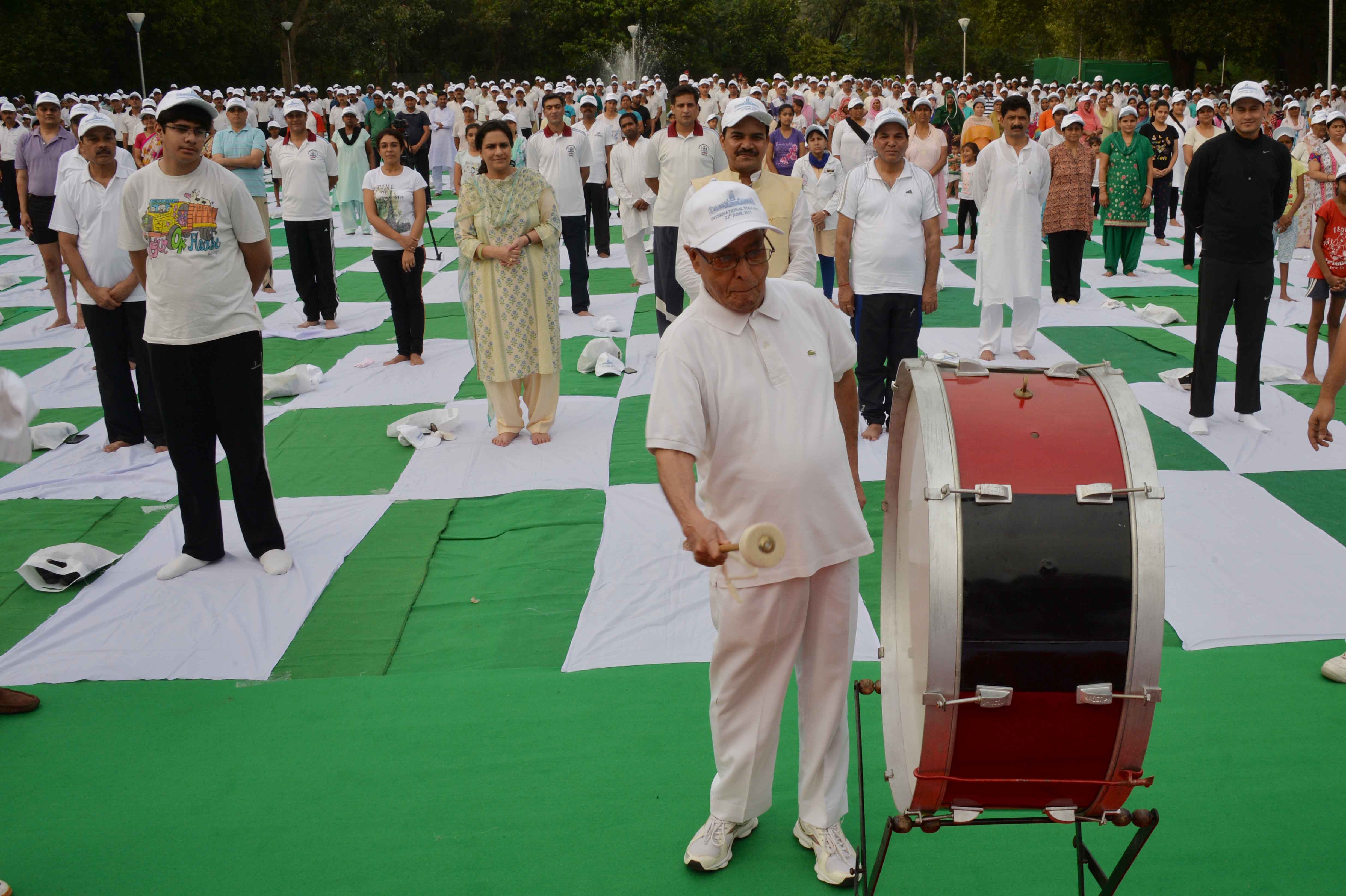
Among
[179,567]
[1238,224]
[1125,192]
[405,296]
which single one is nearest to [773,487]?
[179,567]

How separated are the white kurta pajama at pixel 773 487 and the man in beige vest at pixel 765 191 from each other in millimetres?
1927

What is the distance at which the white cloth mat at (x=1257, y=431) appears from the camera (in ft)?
22.0

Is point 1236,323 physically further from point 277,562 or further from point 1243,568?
point 277,562

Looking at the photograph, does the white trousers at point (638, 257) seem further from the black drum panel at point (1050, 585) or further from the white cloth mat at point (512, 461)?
the black drum panel at point (1050, 585)

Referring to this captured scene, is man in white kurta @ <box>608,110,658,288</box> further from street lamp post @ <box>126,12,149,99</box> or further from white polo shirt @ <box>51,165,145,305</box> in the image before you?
street lamp post @ <box>126,12,149,99</box>

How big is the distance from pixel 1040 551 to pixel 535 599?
10.4 ft

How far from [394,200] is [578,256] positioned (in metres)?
2.53

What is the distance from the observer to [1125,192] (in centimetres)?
1198

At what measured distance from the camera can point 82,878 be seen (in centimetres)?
337

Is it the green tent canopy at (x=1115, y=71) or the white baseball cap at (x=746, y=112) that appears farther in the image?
the green tent canopy at (x=1115, y=71)

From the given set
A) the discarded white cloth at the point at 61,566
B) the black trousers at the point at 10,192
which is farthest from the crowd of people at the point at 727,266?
the black trousers at the point at 10,192

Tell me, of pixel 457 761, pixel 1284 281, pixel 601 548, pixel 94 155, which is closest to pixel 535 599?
pixel 601 548

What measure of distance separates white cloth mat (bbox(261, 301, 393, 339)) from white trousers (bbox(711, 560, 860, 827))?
25.4 feet

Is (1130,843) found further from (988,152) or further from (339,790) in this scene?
(988,152)
